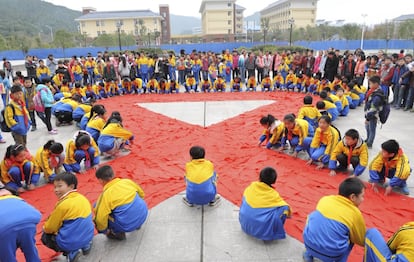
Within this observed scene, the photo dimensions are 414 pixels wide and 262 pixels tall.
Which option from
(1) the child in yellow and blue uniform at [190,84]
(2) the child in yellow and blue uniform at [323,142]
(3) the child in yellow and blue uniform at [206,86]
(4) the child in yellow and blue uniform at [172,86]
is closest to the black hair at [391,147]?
(2) the child in yellow and blue uniform at [323,142]

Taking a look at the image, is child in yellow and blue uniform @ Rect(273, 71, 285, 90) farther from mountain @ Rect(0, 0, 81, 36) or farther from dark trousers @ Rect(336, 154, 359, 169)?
mountain @ Rect(0, 0, 81, 36)

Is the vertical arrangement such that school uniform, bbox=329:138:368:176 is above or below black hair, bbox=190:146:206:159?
below

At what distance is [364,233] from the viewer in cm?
277

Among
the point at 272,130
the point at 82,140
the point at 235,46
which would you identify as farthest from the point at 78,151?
the point at 235,46

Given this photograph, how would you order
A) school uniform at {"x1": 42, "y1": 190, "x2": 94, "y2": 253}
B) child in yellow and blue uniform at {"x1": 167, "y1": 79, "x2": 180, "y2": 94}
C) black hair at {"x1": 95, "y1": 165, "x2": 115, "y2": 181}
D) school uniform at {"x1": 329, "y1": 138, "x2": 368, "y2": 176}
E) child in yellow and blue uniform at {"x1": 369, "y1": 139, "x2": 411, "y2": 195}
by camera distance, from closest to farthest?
1. school uniform at {"x1": 42, "y1": 190, "x2": 94, "y2": 253}
2. black hair at {"x1": 95, "y1": 165, "x2": 115, "y2": 181}
3. child in yellow and blue uniform at {"x1": 369, "y1": 139, "x2": 411, "y2": 195}
4. school uniform at {"x1": 329, "y1": 138, "x2": 368, "y2": 176}
5. child in yellow and blue uniform at {"x1": 167, "y1": 79, "x2": 180, "y2": 94}

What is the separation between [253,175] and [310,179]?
0.87 m

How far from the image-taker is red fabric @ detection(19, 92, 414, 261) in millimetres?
3836

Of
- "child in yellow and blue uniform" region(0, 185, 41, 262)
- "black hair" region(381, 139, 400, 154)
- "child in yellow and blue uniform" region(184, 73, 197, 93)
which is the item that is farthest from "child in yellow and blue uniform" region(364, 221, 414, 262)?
"child in yellow and blue uniform" region(184, 73, 197, 93)

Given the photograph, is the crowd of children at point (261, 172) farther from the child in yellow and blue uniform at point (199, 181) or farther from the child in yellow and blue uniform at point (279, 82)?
the child in yellow and blue uniform at point (279, 82)

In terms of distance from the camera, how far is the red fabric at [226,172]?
12.6 ft

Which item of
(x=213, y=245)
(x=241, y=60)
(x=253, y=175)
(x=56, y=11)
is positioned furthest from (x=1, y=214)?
(x=56, y=11)

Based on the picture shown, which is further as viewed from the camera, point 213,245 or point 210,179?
point 210,179

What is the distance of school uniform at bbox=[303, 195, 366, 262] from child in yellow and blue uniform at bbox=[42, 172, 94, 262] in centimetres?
214

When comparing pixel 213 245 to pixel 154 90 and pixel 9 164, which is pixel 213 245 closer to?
pixel 9 164
